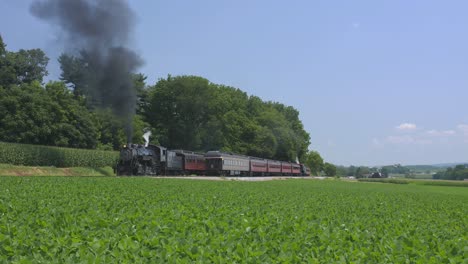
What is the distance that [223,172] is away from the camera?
57.7 metres

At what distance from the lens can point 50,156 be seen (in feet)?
155

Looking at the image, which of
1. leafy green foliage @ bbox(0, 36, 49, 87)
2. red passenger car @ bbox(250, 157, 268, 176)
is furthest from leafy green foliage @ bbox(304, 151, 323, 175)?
leafy green foliage @ bbox(0, 36, 49, 87)

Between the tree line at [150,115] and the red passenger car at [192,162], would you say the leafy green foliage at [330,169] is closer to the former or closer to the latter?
the tree line at [150,115]

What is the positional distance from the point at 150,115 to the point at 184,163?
3831cm

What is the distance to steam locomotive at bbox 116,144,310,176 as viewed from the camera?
40562 millimetres

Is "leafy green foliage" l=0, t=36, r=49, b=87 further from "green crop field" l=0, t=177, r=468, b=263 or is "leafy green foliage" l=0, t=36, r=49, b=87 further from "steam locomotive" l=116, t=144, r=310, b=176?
"green crop field" l=0, t=177, r=468, b=263

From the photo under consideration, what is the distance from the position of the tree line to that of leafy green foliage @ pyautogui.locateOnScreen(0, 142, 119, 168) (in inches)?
198

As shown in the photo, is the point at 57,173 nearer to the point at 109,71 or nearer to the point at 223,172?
the point at 109,71

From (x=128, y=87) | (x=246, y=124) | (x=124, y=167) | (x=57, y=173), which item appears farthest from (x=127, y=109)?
(x=246, y=124)

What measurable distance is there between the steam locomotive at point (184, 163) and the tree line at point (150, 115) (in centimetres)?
420

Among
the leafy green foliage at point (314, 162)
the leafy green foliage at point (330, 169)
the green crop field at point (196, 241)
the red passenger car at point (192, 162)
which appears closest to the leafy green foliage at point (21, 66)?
the red passenger car at point (192, 162)

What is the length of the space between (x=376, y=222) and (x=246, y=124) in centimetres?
8573

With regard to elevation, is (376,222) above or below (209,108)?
below

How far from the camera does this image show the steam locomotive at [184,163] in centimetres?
4056
